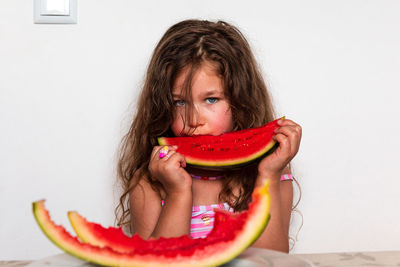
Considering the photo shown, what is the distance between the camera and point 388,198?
1658 mm

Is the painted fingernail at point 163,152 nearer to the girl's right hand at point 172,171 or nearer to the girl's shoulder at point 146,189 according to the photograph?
the girl's right hand at point 172,171

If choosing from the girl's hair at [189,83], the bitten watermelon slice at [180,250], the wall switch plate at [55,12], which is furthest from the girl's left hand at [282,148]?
the wall switch plate at [55,12]

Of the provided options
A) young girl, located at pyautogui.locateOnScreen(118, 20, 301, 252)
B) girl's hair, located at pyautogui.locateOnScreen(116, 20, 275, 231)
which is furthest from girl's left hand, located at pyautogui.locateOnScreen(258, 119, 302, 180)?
girl's hair, located at pyautogui.locateOnScreen(116, 20, 275, 231)

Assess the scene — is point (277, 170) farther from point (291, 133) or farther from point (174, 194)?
point (174, 194)

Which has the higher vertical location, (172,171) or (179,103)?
→ (179,103)

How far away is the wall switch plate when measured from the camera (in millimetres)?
1553

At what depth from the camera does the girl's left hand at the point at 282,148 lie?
118cm

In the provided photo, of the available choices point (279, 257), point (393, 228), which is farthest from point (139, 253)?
point (393, 228)

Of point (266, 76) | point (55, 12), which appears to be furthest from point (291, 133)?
point (55, 12)

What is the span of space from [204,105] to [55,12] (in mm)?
701

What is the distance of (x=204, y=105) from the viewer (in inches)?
51.4

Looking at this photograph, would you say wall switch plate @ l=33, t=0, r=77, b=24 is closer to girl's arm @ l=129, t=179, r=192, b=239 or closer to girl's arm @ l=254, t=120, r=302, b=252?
girl's arm @ l=129, t=179, r=192, b=239

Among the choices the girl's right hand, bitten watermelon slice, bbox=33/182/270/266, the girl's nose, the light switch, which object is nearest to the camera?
bitten watermelon slice, bbox=33/182/270/266

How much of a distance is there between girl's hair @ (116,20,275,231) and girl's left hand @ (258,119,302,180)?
0.64ft
